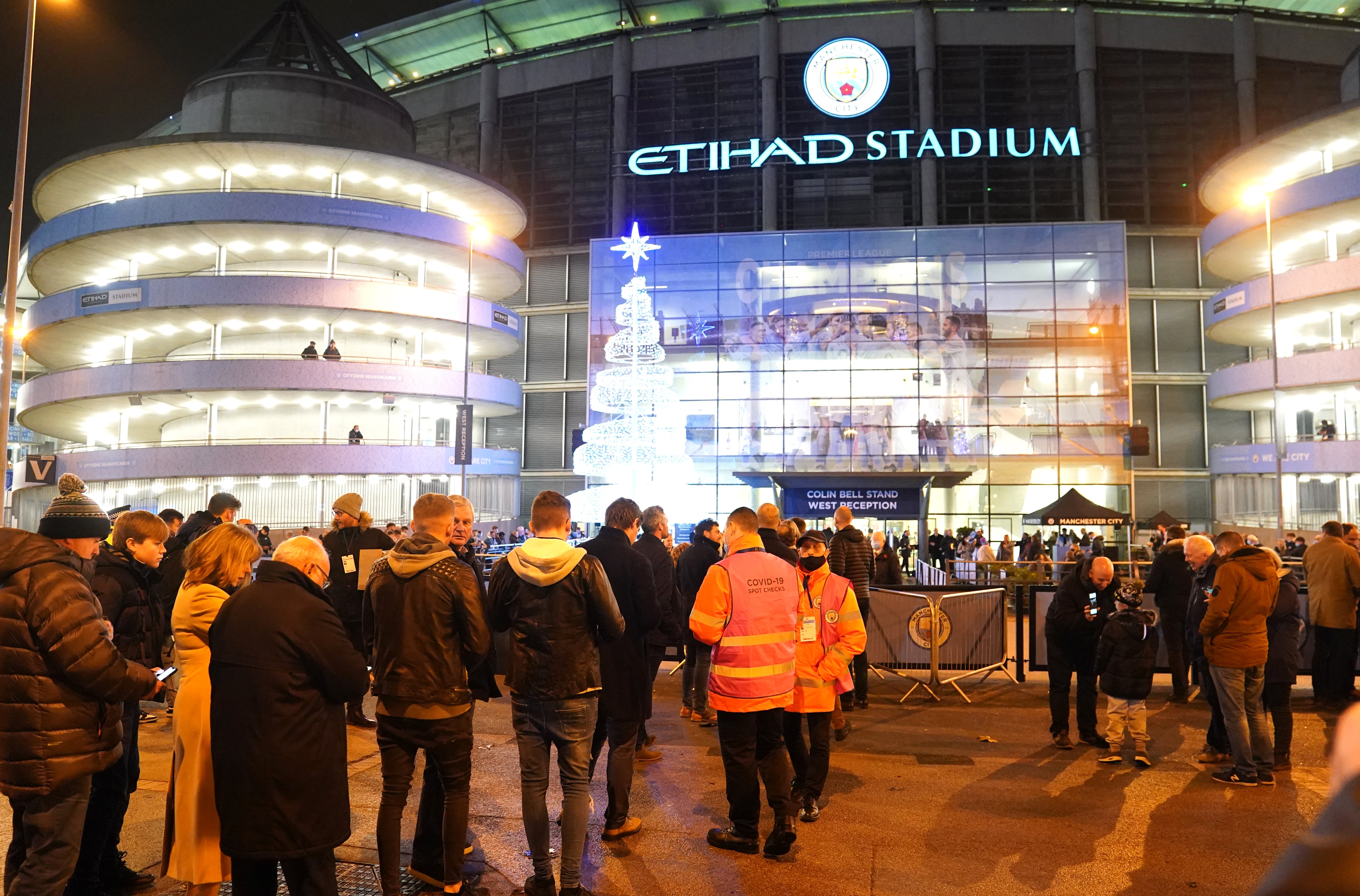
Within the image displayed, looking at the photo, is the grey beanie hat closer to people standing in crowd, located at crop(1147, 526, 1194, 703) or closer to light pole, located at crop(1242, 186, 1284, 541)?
people standing in crowd, located at crop(1147, 526, 1194, 703)

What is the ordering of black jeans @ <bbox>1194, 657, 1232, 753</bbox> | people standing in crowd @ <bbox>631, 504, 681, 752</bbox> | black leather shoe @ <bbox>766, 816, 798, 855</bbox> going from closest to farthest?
black leather shoe @ <bbox>766, 816, 798, 855</bbox>
people standing in crowd @ <bbox>631, 504, 681, 752</bbox>
black jeans @ <bbox>1194, 657, 1232, 753</bbox>

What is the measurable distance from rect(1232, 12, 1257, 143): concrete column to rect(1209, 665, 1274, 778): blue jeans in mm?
45977

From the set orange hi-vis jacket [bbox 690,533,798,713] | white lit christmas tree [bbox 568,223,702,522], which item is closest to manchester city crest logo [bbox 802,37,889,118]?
white lit christmas tree [bbox 568,223,702,522]

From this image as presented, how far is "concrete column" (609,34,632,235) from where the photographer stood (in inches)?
1853

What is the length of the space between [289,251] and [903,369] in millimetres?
25111

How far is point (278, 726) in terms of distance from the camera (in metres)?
3.74

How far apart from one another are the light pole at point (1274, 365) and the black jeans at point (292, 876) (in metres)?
24.2

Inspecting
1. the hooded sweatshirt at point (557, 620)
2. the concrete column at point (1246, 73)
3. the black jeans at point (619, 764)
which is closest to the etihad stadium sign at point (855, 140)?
the concrete column at point (1246, 73)

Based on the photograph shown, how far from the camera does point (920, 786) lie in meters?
7.05

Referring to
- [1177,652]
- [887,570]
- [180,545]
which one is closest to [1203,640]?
[1177,652]

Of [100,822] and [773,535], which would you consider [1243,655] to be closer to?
[773,535]

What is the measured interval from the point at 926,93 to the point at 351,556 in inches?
1713

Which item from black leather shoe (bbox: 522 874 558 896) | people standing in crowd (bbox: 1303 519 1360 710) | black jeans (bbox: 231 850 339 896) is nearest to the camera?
black jeans (bbox: 231 850 339 896)

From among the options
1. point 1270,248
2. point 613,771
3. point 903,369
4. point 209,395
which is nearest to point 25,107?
point 209,395
